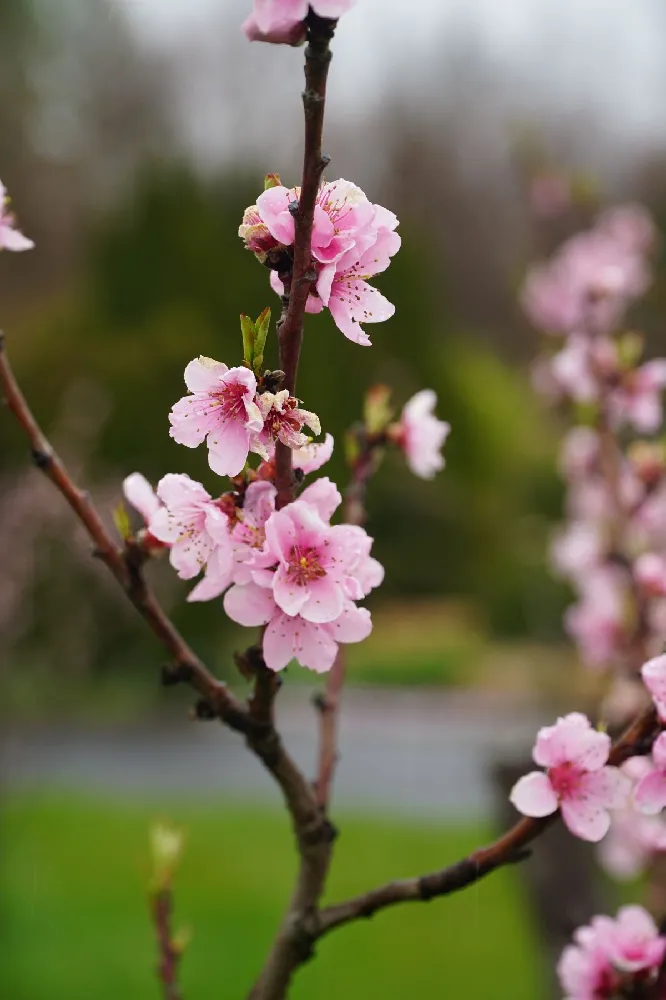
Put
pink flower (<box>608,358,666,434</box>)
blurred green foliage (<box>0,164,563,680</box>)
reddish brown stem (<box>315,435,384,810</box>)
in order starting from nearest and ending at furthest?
reddish brown stem (<box>315,435,384,810</box>) → pink flower (<box>608,358,666,434</box>) → blurred green foliage (<box>0,164,563,680</box>)

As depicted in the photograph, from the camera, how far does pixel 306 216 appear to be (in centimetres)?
64

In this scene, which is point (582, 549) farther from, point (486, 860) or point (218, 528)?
point (218, 528)

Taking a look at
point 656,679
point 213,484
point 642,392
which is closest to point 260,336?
point 656,679

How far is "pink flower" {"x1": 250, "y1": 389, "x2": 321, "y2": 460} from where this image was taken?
0.65 meters

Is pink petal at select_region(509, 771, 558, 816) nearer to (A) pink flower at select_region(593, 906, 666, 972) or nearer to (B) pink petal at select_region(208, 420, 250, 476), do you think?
(A) pink flower at select_region(593, 906, 666, 972)

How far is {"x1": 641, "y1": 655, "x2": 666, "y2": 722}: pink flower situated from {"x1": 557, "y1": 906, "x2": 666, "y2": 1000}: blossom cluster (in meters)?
0.23

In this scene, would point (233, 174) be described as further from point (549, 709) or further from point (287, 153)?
point (549, 709)

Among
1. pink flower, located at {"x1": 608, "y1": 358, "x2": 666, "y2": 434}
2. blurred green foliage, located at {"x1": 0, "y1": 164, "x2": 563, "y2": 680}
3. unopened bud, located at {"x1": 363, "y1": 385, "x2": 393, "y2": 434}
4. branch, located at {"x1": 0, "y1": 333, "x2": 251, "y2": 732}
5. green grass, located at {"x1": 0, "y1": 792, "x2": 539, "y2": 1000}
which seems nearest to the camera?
branch, located at {"x1": 0, "y1": 333, "x2": 251, "y2": 732}

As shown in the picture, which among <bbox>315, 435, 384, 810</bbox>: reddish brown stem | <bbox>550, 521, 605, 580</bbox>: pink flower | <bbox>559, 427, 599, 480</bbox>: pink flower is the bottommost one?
<bbox>550, 521, 605, 580</bbox>: pink flower

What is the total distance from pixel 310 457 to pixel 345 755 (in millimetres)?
7603

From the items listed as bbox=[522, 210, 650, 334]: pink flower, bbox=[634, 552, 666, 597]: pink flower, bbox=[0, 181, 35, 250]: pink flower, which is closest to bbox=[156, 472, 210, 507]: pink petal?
bbox=[0, 181, 35, 250]: pink flower

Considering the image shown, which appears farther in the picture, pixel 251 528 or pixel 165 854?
pixel 165 854

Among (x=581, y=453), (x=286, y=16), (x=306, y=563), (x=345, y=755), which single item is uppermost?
(x=286, y=16)

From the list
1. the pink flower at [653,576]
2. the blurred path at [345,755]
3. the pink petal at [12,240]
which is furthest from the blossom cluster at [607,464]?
the blurred path at [345,755]
